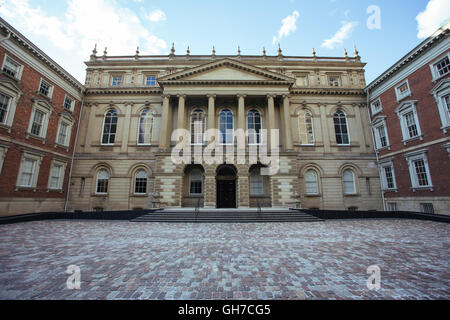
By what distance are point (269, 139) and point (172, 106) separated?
1084 centimetres

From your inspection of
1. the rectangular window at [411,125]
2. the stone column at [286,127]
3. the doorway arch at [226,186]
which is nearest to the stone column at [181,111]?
the doorway arch at [226,186]

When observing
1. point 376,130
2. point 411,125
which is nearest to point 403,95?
point 411,125

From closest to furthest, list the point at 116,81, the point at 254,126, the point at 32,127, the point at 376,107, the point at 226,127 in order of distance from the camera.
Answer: the point at 32,127 < the point at 376,107 < the point at 226,127 < the point at 254,126 < the point at 116,81

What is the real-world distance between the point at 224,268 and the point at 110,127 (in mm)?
21045

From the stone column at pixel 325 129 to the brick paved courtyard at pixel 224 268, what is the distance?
44.3 ft

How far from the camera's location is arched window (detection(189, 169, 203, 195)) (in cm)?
1866

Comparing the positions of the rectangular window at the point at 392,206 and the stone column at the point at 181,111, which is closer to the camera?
the rectangular window at the point at 392,206

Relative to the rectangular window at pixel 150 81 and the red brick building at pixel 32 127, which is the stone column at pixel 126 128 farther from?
the red brick building at pixel 32 127

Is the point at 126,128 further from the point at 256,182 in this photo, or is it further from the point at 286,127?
the point at 286,127

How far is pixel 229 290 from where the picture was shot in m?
3.39

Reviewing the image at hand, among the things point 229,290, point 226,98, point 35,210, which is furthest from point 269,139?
point 35,210

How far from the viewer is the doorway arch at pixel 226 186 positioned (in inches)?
746

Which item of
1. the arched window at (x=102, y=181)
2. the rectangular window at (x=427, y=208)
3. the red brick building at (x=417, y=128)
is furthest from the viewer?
the arched window at (x=102, y=181)

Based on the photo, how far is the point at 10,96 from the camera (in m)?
13.4
